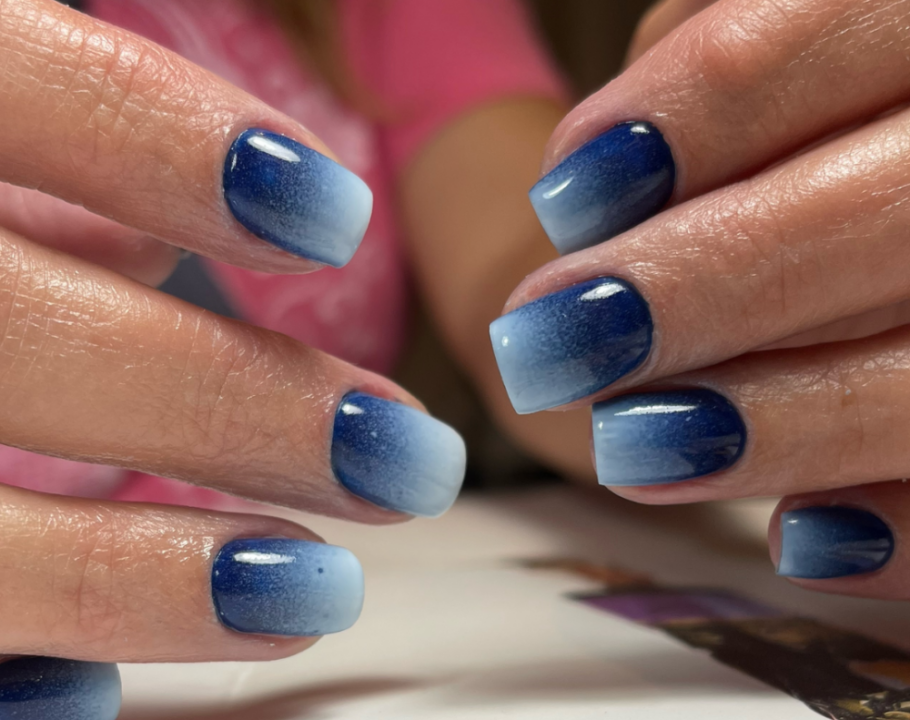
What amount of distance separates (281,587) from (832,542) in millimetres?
271

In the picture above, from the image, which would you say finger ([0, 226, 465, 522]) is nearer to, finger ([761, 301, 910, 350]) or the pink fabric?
finger ([761, 301, 910, 350])

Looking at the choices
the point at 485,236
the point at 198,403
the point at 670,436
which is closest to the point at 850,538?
the point at 670,436

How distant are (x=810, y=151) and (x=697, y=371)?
11 cm

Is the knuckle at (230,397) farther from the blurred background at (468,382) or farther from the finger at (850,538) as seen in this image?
the blurred background at (468,382)

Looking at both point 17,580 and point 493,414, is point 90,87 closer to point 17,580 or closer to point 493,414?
point 17,580

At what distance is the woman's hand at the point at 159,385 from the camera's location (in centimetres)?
35

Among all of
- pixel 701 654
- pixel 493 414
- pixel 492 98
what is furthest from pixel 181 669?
pixel 492 98

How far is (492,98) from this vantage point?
3.21 ft

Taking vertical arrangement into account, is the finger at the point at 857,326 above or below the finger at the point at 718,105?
below

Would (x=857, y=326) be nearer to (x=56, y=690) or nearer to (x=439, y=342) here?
(x=56, y=690)

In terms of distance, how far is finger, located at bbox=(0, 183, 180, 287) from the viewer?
41cm

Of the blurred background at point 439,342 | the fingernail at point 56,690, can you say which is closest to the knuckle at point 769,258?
the fingernail at point 56,690

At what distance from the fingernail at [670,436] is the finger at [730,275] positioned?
1 centimetres

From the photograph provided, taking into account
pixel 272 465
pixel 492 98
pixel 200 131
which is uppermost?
pixel 492 98
